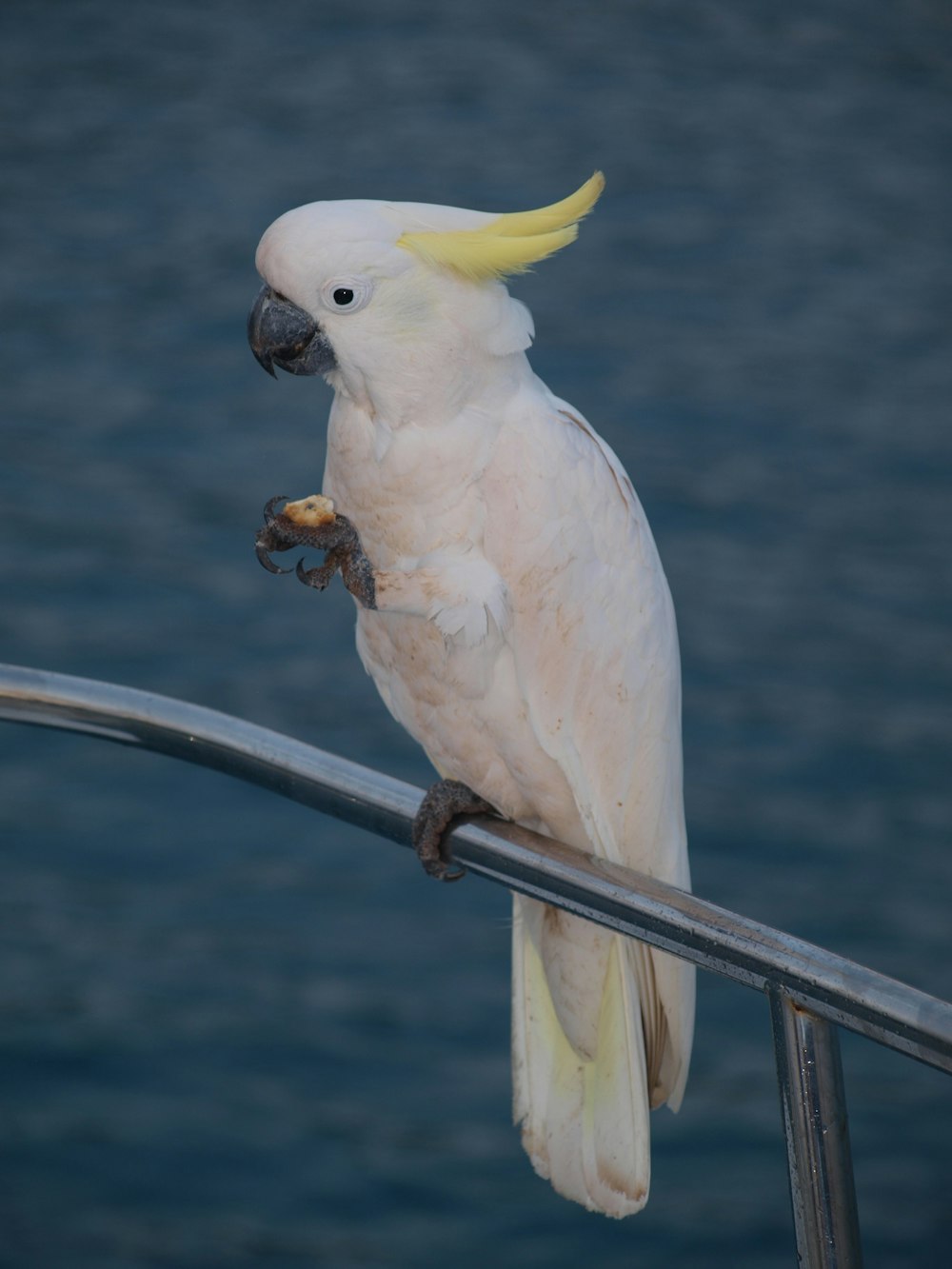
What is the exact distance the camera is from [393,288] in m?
1.43

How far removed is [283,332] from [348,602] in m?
2.57

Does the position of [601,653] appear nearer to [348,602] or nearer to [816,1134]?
[816,1134]

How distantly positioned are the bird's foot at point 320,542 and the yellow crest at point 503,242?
9.4 inches

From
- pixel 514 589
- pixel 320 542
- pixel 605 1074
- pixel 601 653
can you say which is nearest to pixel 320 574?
pixel 320 542

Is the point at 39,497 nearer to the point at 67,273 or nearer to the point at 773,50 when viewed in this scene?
the point at 67,273

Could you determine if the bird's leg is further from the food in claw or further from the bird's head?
the bird's head

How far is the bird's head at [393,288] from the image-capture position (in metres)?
1.40

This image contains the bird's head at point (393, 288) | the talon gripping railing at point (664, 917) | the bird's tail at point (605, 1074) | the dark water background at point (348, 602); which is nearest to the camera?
the talon gripping railing at point (664, 917)

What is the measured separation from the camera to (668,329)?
4.75m

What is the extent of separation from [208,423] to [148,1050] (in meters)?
2.06

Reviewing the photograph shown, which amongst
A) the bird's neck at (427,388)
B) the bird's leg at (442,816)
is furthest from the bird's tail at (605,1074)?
the bird's neck at (427,388)

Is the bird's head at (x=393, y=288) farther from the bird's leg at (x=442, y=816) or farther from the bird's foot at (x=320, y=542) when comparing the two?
the bird's leg at (x=442, y=816)

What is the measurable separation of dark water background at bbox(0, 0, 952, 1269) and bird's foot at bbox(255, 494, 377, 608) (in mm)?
1310

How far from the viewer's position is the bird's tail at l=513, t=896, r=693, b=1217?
166 cm
